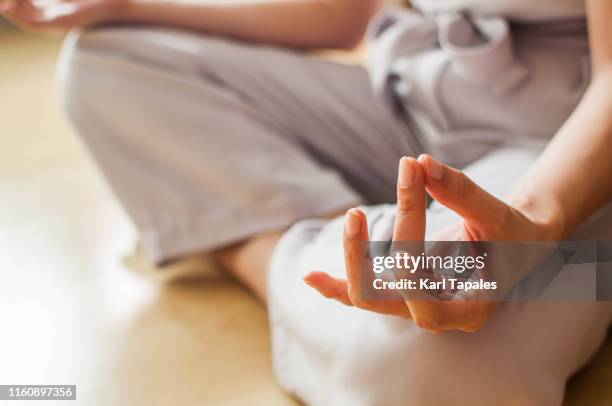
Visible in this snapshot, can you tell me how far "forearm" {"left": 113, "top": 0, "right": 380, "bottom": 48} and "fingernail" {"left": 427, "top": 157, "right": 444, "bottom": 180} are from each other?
519mm

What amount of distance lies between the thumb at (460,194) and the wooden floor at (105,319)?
23cm

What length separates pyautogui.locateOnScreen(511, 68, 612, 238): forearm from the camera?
63cm

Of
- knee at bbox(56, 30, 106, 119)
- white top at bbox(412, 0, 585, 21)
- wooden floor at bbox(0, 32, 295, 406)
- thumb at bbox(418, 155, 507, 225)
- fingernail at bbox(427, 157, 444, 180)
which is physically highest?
white top at bbox(412, 0, 585, 21)

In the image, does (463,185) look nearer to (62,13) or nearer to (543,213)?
(543,213)

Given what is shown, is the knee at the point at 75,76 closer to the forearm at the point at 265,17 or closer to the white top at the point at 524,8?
the forearm at the point at 265,17

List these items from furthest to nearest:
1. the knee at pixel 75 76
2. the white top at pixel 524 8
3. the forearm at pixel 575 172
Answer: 1. the knee at pixel 75 76
2. the white top at pixel 524 8
3. the forearm at pixel 575 172

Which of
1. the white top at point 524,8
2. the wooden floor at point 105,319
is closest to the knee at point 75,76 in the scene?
the wooden floor at point 105,319

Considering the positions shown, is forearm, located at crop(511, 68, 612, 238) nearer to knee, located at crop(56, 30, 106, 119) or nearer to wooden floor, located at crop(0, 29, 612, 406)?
wooden floor, located at crop(0, 29, 612, 406)

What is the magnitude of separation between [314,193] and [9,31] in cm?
136

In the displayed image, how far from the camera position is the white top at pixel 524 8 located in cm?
77

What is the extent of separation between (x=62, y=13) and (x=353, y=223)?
1.76 feet

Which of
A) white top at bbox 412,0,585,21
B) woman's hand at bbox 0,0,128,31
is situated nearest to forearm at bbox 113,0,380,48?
woman's hand at bbox 0,0,128,31

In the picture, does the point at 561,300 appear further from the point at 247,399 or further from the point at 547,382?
the point at 247,399

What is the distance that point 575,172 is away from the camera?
648 millimetres
